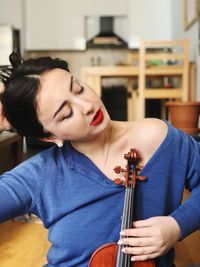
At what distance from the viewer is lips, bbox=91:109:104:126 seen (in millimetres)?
738

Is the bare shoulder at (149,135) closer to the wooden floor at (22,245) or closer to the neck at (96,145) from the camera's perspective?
the neck at (96,145)

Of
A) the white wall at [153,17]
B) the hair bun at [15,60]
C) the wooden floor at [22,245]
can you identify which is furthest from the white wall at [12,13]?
the hair bun at [15,60]

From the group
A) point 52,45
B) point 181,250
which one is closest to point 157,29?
point 52,45

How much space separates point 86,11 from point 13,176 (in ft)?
16.7

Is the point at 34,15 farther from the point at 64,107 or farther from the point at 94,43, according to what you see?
the point at 64,107

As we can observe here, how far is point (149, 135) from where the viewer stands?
0.81 meters

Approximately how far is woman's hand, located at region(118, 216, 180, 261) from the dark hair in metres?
0.25

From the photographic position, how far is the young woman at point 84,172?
72cm

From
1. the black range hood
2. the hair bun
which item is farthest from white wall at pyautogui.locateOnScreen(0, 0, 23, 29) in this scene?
the hair bun

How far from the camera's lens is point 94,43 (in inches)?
222

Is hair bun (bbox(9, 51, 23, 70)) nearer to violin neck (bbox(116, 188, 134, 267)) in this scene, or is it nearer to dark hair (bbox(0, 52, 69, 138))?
dark hair (bbox(0, 52, 69, 138))

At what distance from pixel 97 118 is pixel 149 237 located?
231mm

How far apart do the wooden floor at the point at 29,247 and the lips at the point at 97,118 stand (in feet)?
2.78

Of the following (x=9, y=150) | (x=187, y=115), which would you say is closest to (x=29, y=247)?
(x=9, y=150)
